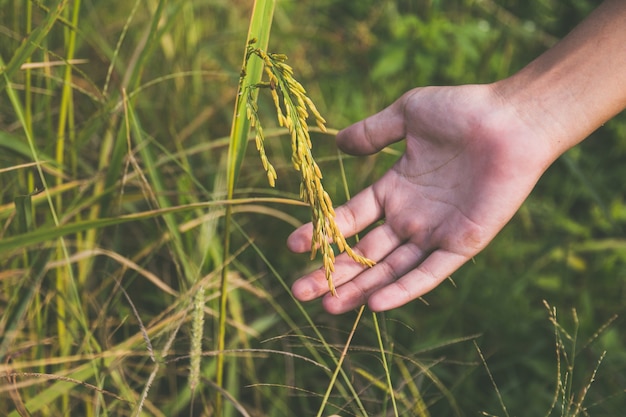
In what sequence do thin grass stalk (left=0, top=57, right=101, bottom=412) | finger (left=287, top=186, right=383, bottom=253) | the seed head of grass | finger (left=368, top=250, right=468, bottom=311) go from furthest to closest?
finger (left=287, top=186, right=383, bottom=253)
finger (left=368, top=250, right=468, bottom=311)
thin grass stalk (left=0, top=57, right=101, bottom=412)
the seed head of grass

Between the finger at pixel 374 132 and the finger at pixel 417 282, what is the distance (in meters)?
0.35

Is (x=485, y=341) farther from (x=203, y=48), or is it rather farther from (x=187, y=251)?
(x=203, y=48)

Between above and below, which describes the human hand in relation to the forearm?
below

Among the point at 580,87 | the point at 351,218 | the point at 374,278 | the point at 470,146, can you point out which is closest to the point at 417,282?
the point at 374,278

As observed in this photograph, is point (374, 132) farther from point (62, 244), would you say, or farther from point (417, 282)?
point (62, 244)

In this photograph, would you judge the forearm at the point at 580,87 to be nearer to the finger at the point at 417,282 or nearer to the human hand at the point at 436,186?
the human hand at the point at 436,186

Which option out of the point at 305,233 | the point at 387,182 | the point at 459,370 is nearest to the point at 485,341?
the point at 459,370

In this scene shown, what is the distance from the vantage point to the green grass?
155cm

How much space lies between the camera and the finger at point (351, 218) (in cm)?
168

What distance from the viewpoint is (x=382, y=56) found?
9.43ft

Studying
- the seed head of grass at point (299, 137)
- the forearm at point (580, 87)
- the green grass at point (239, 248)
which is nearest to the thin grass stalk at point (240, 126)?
the green grass at point (239, 248)

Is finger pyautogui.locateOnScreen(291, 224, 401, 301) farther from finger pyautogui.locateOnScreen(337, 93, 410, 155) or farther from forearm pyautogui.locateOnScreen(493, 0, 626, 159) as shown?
forearm pyautogui.locateOnScreen(493, 0, 626, 159)

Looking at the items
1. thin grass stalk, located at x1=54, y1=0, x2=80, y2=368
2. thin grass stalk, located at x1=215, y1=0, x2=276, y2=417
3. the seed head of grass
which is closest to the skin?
thin grass stalk, located at x1=215, y1=0, x2=276, y2=417

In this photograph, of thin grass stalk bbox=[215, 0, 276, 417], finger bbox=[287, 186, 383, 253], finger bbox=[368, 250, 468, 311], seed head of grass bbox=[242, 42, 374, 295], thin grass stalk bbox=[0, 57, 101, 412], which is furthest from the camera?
finger bbox=[287, 186, 383, 253]
